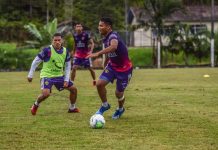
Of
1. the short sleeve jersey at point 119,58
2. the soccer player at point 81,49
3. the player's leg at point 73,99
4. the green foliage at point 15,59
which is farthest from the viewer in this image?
the green foliage at point 15,59

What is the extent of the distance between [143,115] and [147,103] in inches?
88.6

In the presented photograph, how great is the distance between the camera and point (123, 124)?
10102mm

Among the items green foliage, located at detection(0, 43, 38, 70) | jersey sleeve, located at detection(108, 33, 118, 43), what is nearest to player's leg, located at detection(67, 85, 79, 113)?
jersey sleeve, located at detection(108, 33, 118, 43)

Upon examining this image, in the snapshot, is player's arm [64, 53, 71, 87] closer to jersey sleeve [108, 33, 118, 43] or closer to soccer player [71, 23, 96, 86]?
jersey sleeve [108, 33, 118, 43]

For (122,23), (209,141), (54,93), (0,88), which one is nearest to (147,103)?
(54,93)

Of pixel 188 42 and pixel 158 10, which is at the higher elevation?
pixel 158 10

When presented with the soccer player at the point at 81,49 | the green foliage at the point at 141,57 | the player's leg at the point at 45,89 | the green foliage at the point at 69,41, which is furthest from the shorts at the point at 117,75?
the green foliage at the point at 141,57

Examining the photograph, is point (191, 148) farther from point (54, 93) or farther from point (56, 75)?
point (54, 93)

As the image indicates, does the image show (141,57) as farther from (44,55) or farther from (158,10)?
(44,55)

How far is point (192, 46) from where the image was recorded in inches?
1470

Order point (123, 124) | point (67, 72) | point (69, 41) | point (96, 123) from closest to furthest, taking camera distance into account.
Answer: point (96, 123), point (123, 124), point (67, 72), point (69, 41)

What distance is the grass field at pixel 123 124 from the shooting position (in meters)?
8.02

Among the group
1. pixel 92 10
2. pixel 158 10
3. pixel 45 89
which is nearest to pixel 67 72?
pixel 45 89

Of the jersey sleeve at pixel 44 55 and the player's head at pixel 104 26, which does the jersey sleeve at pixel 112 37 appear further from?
the jersey sleeve at pixel 44 55
